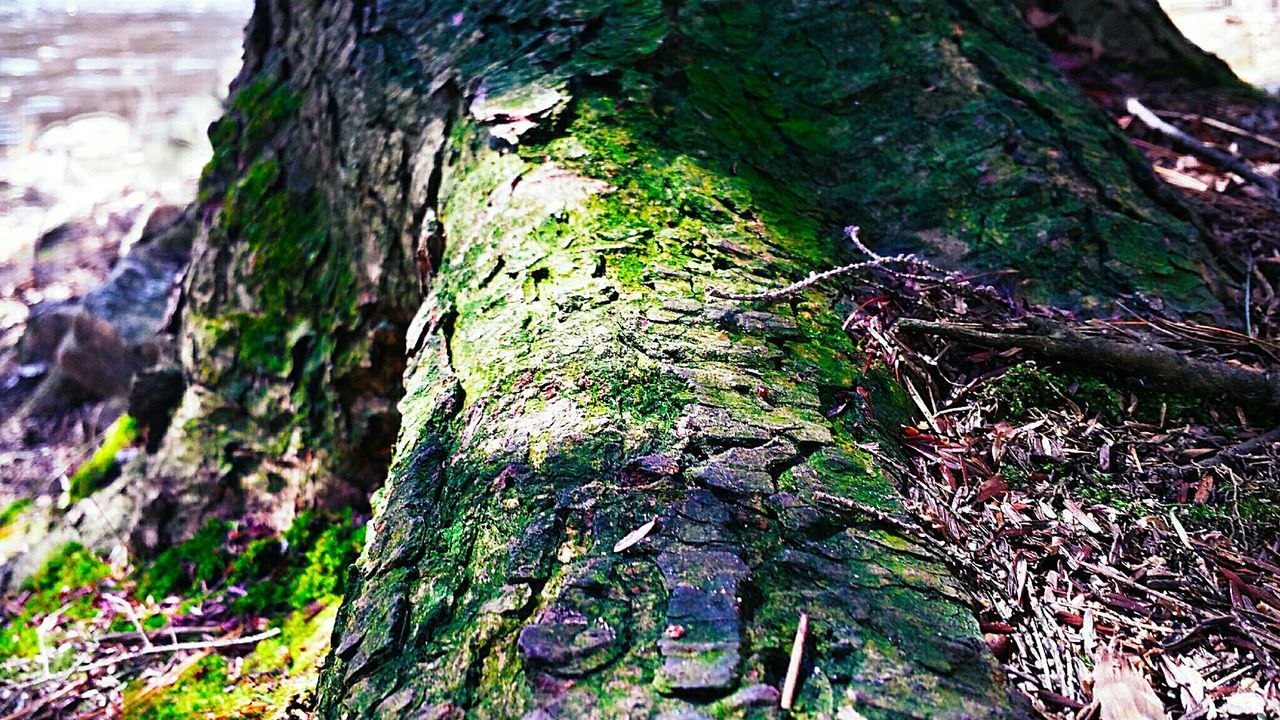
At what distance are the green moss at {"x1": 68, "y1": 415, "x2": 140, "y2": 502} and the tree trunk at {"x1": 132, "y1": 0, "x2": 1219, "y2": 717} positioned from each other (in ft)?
1.63

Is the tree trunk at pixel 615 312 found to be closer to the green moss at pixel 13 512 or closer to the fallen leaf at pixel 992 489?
the fallen leaf at pixel 992 489

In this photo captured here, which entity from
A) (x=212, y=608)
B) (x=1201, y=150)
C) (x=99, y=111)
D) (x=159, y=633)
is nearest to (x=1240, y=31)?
(x=1201, y=150)

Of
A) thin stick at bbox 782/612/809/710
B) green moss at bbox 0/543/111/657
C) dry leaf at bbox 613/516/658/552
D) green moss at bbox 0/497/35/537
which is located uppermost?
dry leaf at bbox 613/516/658/552

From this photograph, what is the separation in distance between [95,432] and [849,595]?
5254 mm

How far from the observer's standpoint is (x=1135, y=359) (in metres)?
1.78

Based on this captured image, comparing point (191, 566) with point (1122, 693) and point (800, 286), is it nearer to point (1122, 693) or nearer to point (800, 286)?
point (800, 286)

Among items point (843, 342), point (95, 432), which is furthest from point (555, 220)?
point (95, 432)

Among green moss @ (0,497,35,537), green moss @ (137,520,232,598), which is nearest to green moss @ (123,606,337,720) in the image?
green moss @ (137,520,232,598)

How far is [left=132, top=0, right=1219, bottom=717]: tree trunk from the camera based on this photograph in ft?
4.12

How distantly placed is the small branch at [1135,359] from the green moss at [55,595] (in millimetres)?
3291

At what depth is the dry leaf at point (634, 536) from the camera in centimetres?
133

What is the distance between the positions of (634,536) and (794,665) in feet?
1.08

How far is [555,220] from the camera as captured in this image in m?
2.05

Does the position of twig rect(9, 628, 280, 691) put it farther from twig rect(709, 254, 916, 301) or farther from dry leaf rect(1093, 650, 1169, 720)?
dry leaf rect(1093, 650, 1169, 720)
